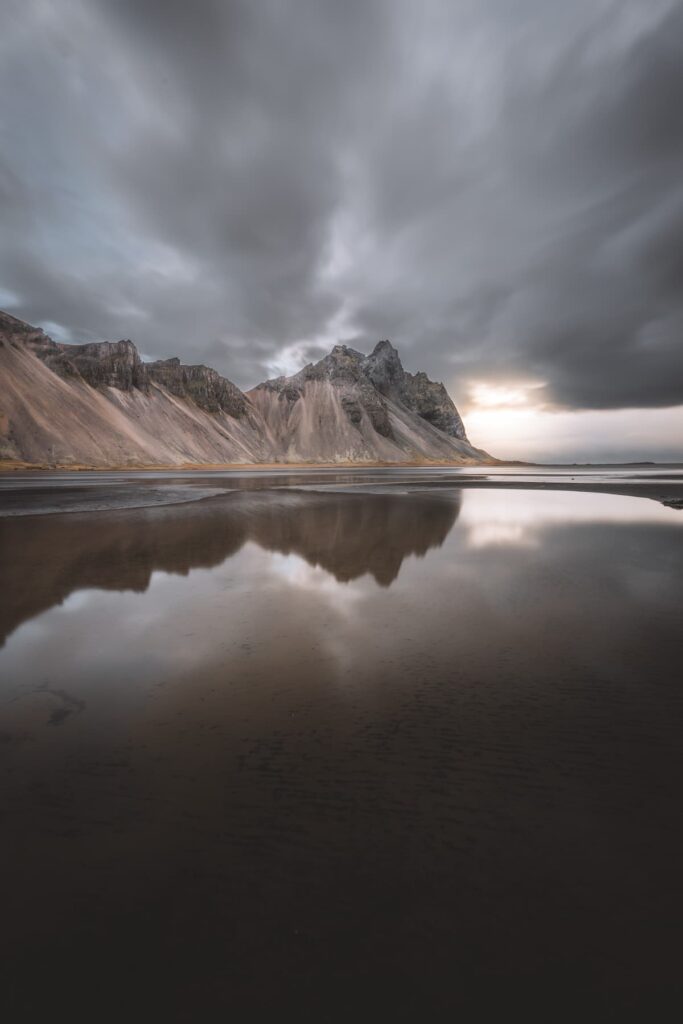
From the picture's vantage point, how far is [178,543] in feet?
42.1

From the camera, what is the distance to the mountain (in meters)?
79.6

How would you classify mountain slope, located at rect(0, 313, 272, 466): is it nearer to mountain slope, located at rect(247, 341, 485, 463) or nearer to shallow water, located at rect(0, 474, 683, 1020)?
mountain slope, located at rect(247, 341, 485, 463)

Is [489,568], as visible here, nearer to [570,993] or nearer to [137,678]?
[137,678]

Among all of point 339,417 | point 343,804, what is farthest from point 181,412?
point 343,804

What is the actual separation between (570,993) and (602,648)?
14.7 ft

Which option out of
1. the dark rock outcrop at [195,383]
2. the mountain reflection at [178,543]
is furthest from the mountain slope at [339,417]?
the mountain reflection at [178,543]

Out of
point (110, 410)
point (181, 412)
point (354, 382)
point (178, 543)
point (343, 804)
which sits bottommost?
point (178, 543)

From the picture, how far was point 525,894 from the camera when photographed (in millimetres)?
2428

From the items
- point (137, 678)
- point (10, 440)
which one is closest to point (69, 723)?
point (137, 678)

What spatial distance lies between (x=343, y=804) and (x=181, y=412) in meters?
126

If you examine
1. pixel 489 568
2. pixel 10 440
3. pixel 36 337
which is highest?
pixel 36 337

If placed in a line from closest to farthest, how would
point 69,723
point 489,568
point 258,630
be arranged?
1. point 69,723
2. point 258,630
3. point 489,568

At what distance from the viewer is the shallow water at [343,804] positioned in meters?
2.09

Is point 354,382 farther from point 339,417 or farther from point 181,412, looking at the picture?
point 181,412
